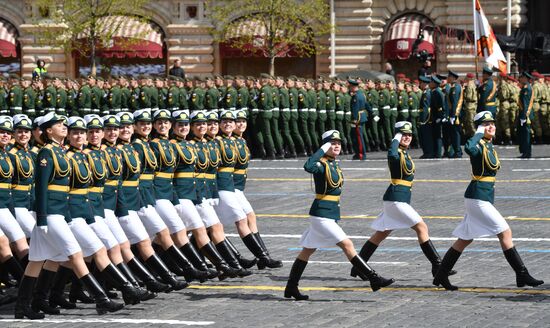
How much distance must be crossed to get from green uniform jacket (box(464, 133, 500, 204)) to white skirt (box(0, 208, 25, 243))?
4.70 metres

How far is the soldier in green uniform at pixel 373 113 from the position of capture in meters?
34.0

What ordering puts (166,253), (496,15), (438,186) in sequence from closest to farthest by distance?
(166,253) < (438,186) < (496,15)

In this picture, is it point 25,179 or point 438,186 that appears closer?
point 25,179

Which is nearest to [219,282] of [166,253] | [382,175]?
[166,253]

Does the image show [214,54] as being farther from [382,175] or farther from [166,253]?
[166,253]

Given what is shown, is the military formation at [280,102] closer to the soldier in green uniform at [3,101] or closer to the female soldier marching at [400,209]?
the soldier in green uniform at [3,101]

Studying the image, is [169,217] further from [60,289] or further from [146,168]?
[60,289]

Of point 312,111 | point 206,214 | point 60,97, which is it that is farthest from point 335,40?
point 206,214

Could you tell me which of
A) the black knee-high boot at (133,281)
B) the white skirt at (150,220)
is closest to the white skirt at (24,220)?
the white skirt at (150,220)

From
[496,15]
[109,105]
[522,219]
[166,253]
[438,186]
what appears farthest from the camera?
[496,15]

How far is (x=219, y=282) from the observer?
1574 cm

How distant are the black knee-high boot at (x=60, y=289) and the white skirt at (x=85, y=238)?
22.7 inches

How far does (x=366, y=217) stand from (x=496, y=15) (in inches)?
1029

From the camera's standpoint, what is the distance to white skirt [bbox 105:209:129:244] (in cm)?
1434
